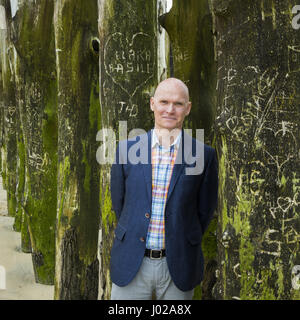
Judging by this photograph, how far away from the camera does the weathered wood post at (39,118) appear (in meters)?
6.15

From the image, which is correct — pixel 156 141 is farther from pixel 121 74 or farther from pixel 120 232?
pixel 121 74

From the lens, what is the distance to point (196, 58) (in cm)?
404

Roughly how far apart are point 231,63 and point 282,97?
0.93 ft

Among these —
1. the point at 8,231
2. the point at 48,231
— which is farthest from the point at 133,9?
the point at 8,231

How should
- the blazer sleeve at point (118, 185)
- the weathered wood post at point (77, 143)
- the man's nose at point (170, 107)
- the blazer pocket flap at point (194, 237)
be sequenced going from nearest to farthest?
the man's nose at point (170, 107)
the blazer pocket flap at point (194, 237)
the blazer sleeve at point (118, 185)
the weathered wood post at point (77, 143)

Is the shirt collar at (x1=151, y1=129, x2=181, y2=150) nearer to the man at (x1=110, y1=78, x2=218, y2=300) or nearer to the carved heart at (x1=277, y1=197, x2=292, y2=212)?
the man at (x1=110, y1=78, x2=218, y2=300)

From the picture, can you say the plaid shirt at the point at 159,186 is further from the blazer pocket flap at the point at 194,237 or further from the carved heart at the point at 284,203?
the carved heart at the point at 284,203

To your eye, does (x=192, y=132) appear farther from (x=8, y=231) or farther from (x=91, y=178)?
(x=8, y=231)

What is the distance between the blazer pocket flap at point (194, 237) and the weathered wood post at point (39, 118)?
3.83 meters

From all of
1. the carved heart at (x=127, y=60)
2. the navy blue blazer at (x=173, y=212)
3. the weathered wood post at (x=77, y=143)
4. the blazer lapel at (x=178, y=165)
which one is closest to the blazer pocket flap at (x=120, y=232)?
the navy blue blazer at (x=173, y=212)

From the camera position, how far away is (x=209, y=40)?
4062 mm

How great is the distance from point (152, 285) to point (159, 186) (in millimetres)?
550

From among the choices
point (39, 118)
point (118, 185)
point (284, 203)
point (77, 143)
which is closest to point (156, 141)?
point (118, 185)

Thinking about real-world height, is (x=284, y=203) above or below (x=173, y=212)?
above
